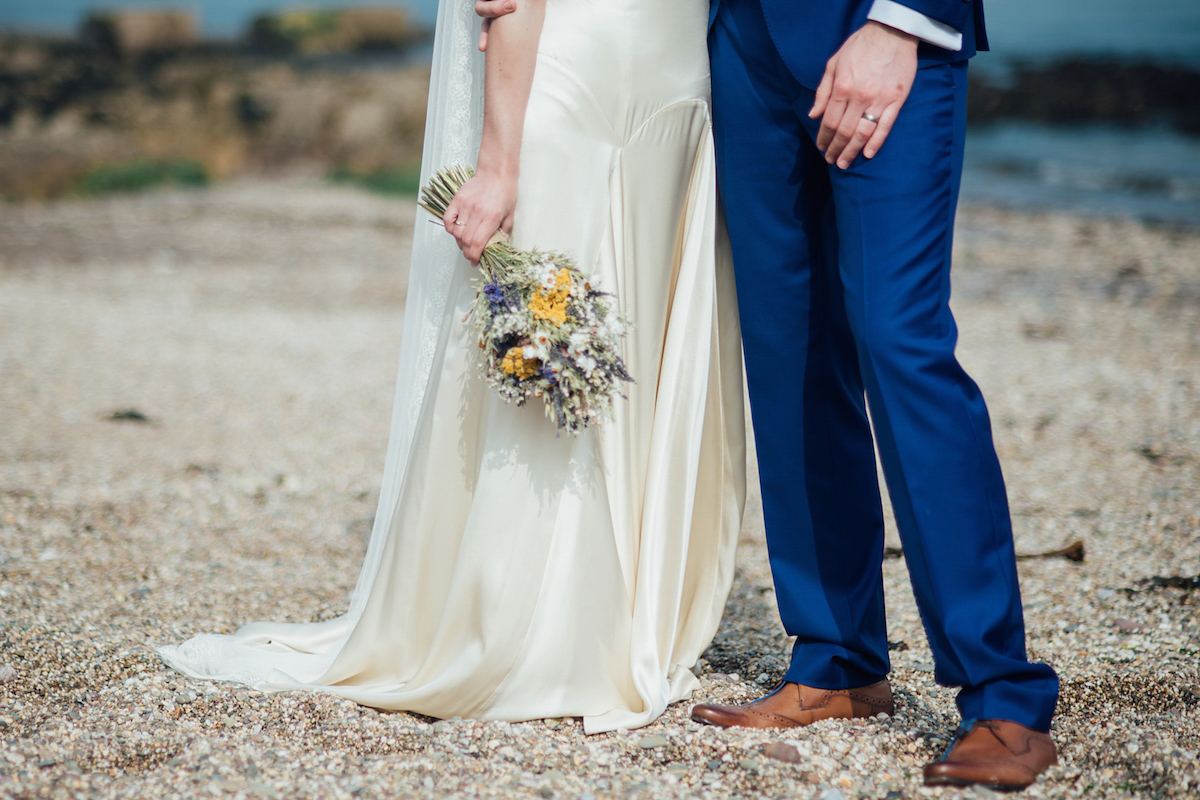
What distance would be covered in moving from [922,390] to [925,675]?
3.55 ft

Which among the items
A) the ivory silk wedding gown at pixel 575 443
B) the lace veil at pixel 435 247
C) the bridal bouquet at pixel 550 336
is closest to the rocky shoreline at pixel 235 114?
the lace veil at pixel 435 247

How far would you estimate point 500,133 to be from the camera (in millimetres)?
2148

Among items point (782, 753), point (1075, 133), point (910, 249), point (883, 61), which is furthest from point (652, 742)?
point (1075, 133)

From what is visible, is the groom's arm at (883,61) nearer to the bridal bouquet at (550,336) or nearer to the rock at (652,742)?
the bridal bouquet at (550,336)

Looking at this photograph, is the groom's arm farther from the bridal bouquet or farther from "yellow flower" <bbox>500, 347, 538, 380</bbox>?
"yellow flower" <bbox>500, 347, 538, 380</bbox>

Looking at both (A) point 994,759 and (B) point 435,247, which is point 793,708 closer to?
(A) point 994,759

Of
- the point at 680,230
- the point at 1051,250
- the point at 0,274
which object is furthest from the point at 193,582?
the point at 1051,250

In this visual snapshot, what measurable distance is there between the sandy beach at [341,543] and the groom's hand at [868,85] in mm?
1218

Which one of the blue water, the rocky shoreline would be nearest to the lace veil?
the rocky shoreline

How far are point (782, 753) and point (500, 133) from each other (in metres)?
1.40

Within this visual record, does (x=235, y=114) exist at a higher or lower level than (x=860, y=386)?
higher

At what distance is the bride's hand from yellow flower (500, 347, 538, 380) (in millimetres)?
248

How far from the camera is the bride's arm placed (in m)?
2.11

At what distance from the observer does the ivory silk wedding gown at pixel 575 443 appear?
86.2 inches
